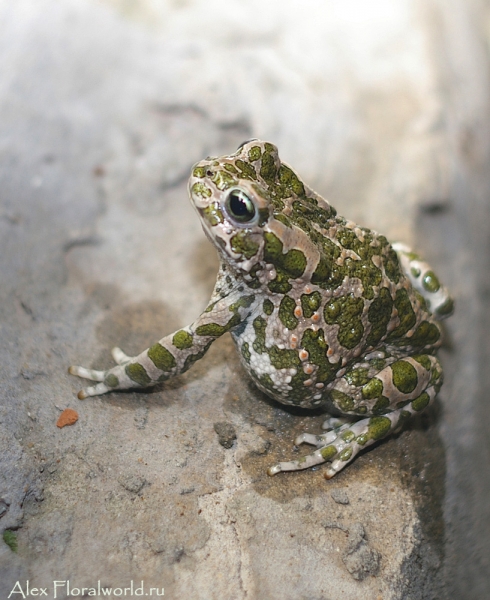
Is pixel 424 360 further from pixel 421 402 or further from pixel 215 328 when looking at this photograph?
pixel 215 328

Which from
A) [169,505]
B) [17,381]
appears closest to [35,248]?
[17,381]

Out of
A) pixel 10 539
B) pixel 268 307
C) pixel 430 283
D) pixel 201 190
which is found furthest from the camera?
→ pixel 430 283

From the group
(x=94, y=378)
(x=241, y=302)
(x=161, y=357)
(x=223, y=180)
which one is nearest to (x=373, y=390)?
(x=241, y=302)

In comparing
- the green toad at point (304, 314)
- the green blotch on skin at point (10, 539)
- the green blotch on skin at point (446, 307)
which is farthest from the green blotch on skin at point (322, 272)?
the green blotch on skin at point (10, 539)

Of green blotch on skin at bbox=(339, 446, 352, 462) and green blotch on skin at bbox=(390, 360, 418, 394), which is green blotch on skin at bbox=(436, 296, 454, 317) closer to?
green blotch on skin at bbox=(390, 360, 418, 394)

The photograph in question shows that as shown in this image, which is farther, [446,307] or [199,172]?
[446,307]

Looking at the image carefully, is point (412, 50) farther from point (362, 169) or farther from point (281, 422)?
point (281, 422)
